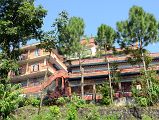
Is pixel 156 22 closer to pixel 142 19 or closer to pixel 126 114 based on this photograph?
pixel 142 19

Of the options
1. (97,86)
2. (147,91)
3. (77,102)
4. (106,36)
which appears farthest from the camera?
(97,86)

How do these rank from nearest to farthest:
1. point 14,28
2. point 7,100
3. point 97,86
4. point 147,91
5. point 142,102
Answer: point 7,100 → point 14,28 → point 142,102 → point 147,91 → point 97,86

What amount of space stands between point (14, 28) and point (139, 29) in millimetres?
15450

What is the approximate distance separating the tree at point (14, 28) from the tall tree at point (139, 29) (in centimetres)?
1133

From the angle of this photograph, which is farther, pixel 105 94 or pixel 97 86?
pixel 97 86

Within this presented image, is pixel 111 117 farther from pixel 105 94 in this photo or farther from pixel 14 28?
pixel 14 28

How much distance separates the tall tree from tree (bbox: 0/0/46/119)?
11.3m

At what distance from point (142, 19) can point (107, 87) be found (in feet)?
30.7

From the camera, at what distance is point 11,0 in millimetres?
37125

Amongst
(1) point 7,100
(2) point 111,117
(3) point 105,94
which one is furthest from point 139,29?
(1) point 7,100

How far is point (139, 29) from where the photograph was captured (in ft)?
142

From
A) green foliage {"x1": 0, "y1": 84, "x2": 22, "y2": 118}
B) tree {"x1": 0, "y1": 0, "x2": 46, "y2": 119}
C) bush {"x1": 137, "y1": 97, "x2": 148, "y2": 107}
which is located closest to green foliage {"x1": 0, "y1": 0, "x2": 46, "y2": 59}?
tree {"x1": 0, "y1": 0, "x2": 46, "y2": 119}

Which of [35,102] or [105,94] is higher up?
[105,94]

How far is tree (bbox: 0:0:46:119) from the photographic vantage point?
35469 millimetres
